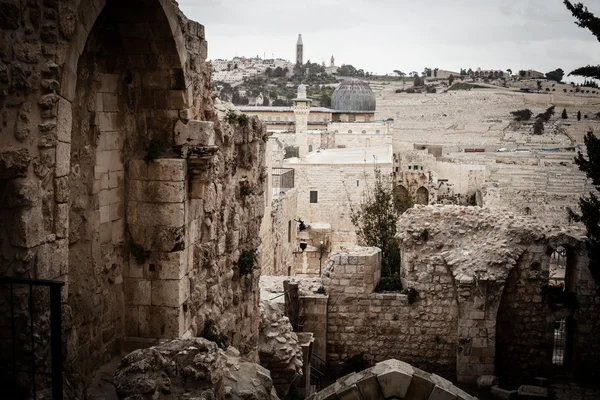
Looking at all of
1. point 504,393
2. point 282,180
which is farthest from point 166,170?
point 282,180

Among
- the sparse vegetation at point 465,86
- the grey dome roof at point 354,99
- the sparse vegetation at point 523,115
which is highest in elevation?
the sparse vegetation at point 465,86

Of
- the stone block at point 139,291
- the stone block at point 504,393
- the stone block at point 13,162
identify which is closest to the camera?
the stone block at point 13,162

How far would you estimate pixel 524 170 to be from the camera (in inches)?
1459

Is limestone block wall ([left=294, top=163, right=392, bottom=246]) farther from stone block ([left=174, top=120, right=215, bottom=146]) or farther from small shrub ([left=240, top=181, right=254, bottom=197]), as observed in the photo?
stone block ([left=174, top=120, right=215, bottom=146])

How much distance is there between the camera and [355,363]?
13.6 metres

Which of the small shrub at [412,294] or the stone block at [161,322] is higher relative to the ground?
the stone block at [161,322]

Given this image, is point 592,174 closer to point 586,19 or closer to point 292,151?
point 586,19

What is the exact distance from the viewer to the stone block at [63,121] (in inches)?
187

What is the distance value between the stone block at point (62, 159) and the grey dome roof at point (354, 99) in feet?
234

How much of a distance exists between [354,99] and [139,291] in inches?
2755

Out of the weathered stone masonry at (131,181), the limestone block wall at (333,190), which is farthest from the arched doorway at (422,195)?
the weathered stone masonry at (131,181)

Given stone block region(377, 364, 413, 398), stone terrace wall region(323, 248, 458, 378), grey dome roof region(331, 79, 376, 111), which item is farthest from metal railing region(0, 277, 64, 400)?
grey dome roof region(331, 79, 376, 111)

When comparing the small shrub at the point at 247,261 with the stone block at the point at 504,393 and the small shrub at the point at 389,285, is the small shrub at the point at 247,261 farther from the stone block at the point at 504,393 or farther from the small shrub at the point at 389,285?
the stone block at the point at 504,393

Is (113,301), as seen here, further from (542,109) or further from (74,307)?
(542,109)
